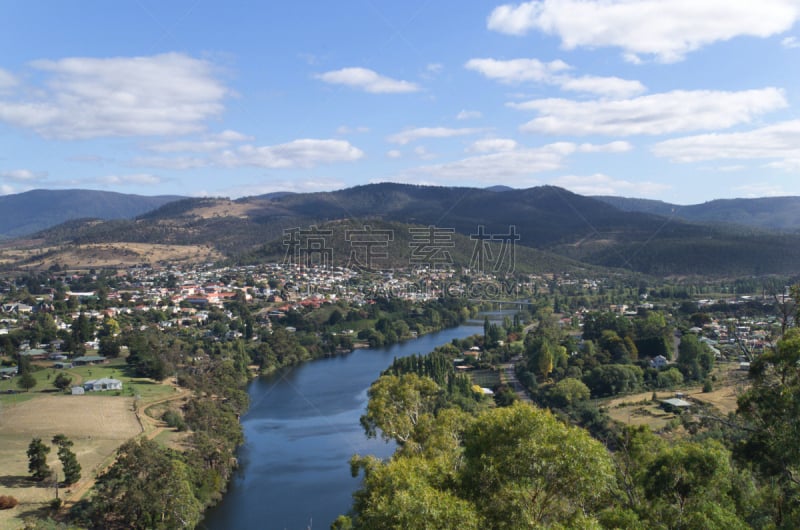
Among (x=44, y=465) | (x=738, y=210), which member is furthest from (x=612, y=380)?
(x=738, y=210)

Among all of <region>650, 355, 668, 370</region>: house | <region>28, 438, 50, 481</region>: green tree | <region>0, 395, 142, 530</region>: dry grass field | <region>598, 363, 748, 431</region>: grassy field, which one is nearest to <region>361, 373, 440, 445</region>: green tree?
<region>0, 395, 142, 530</region>: dry grass field

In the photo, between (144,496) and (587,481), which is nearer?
(587,481)

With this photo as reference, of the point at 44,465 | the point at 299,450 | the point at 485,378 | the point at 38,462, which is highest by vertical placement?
the point at 38,462

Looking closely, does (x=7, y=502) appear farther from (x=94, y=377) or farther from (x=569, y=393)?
(x=569, y=393)

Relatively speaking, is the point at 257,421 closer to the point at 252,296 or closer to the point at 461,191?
the point at 252,296

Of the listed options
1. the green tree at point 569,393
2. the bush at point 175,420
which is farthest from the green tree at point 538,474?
the bush at point 175,420

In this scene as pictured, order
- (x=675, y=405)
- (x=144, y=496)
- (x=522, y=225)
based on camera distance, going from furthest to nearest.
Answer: (x=522, y=225), (x=675, y=405), (x=144, y=496)
